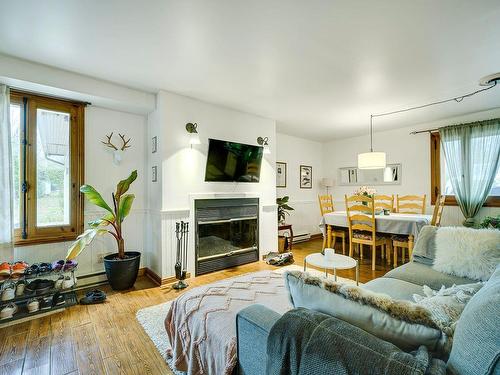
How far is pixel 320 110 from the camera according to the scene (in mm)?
3922

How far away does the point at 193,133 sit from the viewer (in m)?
3.39

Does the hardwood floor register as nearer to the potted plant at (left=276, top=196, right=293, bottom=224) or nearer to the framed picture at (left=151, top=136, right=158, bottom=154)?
the framed picture at (left=151, top=136, right=158, bottom=154)

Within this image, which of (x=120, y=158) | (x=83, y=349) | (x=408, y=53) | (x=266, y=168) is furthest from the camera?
(x=266, y=168)

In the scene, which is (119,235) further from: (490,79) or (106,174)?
(490,79)

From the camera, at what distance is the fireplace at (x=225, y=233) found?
11.4 ft

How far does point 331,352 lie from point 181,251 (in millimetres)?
2815

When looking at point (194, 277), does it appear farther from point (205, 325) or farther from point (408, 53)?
point (408, 53)

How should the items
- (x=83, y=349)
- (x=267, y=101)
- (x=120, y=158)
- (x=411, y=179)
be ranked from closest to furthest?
1. (x=83, y=349)
2. (x=120, y=158)
3. (x=267, y=101)
4. (x=411, y=179)

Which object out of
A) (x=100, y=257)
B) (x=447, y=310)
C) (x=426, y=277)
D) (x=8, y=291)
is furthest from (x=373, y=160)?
(x=8, y=291)

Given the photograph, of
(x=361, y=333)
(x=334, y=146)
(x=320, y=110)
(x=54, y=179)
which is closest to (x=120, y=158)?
(x=54, y=179)

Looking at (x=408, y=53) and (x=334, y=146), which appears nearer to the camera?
(x=408, y=53)

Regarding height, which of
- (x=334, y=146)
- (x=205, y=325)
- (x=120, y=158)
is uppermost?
(x=334, y=146)

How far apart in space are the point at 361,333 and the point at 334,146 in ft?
19.3

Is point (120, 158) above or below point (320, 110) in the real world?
below
